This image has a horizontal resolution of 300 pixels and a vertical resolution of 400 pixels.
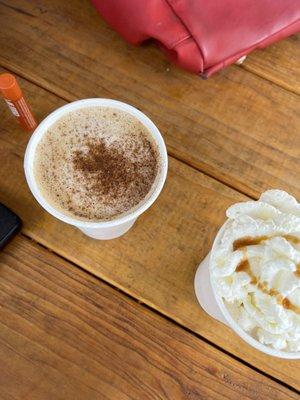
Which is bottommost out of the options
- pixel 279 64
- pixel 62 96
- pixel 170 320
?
pixel 170 320

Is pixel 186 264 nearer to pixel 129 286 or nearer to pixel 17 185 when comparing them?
pixel 129 286

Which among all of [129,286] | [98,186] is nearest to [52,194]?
[98,186]

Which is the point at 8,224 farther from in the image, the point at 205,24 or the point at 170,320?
the point at 205,24

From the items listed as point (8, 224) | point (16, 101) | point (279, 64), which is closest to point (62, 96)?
point (16, 101)

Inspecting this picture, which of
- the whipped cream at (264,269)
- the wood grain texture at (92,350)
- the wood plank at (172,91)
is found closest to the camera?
the whipped cream at (264,269)

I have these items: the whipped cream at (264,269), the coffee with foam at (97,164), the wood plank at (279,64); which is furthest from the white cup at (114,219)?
the wood plank at (279,64)

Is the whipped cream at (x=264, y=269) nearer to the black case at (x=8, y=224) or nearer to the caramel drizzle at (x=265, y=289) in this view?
the caramel drizzle at (x=265, y=289)

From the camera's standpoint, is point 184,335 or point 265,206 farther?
point 184,335
